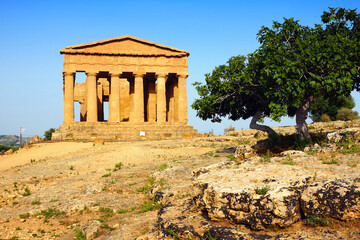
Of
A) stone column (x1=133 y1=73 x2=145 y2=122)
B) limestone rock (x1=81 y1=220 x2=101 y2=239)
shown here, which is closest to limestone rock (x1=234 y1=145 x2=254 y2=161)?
limestone rock (x1=81 y1=220 x2=101 y2=239)

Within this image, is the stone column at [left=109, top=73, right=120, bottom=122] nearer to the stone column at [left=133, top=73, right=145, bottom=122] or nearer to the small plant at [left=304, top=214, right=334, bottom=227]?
the stone column at [left=133, top=73, right=145, bottom=122]

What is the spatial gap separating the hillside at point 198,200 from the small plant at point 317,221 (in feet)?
0.05

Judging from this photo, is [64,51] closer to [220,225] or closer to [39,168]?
[39,168]

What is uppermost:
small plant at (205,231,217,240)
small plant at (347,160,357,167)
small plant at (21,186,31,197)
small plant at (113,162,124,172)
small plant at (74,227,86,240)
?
small plant at (347,160,357,167)

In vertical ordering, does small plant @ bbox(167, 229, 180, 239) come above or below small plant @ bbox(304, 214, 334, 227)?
below

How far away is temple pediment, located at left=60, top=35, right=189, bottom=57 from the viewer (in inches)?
1575

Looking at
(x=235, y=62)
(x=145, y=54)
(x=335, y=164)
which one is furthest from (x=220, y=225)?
(x=145, y=54)

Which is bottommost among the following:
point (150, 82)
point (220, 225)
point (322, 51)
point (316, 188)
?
point (220, 225)

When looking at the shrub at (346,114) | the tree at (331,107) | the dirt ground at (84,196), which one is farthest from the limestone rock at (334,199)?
the shrub at (346,114)

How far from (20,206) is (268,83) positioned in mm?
10871

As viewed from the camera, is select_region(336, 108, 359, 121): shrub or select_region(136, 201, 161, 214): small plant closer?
select_region(136, 201, 161, 214): small plant

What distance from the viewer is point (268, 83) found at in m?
14.7

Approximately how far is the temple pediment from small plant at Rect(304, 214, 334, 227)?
124 ft

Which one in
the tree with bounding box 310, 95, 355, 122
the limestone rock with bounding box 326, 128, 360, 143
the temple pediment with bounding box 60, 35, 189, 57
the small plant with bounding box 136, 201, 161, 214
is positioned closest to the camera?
the small plant with bounding box 136, 201, 161, 214
